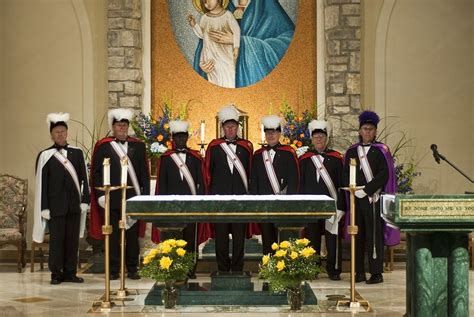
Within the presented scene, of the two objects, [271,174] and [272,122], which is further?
[271,174]

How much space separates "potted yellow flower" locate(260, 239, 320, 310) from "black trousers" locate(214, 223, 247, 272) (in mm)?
1158

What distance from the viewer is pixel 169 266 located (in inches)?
275

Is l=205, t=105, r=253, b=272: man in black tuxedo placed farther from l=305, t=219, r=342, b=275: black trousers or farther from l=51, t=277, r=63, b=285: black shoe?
l=51, t=277, r=63, b=285: black shoe

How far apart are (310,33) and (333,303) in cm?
497

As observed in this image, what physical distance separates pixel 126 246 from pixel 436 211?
179 inches

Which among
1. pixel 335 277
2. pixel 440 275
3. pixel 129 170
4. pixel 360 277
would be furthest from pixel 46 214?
pixel 440 275

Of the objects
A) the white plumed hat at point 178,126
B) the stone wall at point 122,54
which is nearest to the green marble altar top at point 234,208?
the white plumed hat at point 178,126

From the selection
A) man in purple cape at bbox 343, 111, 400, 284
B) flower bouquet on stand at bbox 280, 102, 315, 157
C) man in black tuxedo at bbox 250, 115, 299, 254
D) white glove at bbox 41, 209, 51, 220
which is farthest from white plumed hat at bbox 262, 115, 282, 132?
white glove at bbox 41, 209, 51, 220

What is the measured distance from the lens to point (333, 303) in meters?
7.37

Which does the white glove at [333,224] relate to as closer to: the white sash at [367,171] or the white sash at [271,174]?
the white sash at [367,171]

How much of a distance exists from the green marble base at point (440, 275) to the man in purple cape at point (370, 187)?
3.24 m

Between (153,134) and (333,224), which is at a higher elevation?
(153,134)

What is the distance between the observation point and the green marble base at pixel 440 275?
5.43 m

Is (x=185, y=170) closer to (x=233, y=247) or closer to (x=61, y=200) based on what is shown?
(x=233, y=247)
